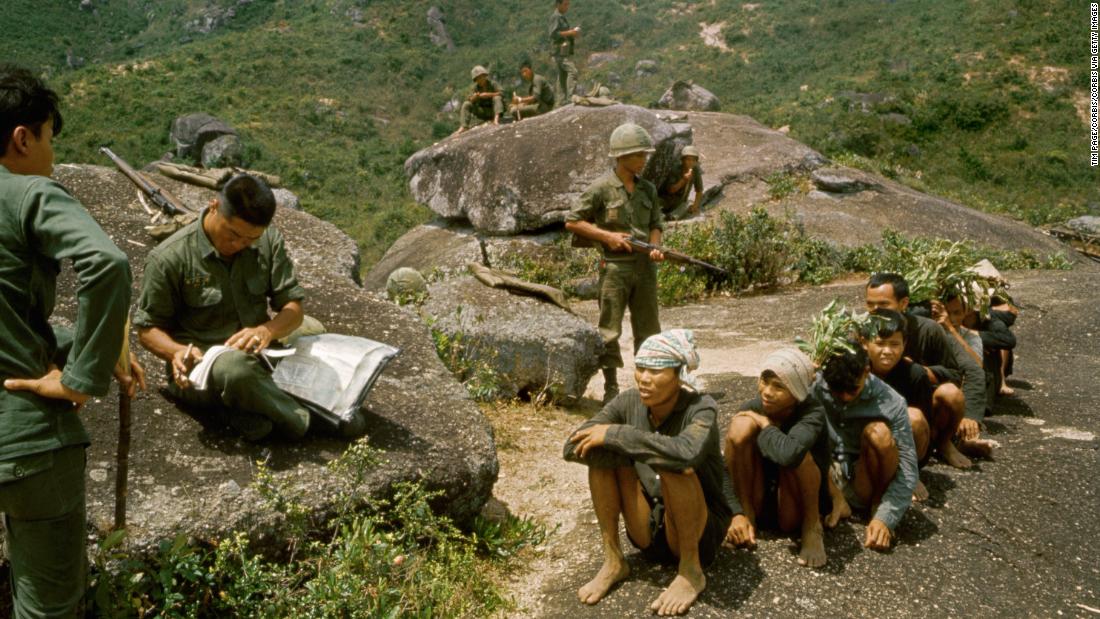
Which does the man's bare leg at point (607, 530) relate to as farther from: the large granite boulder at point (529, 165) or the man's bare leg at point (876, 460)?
the large granite boulder at point (529, 165)

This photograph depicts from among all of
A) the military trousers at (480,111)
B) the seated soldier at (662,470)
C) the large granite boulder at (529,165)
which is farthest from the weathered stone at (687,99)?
the seated soldier at (662,470)

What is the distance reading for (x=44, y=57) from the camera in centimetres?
3925

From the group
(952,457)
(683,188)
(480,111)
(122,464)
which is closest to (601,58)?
(480,111)

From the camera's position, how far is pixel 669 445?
10.6 ft

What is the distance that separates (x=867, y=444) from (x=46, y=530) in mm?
3165

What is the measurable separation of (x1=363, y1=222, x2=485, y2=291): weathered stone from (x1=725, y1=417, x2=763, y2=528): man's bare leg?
7.53m

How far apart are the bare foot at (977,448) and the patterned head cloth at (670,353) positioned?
2.15 metres

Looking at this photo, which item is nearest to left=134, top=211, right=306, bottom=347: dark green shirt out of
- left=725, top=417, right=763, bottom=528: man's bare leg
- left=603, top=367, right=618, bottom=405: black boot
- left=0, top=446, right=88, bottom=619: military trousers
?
left=0, top=446, right=88, bottom=619: military trousers

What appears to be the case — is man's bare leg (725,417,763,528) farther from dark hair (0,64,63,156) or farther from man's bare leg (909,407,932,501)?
dark hair (0,64,63,156)

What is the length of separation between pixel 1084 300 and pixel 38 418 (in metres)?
9.16

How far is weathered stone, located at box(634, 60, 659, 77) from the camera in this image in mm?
42344

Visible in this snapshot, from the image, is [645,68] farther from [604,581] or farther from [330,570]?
[330,570]

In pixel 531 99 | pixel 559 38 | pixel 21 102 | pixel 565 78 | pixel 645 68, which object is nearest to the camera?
pixel 21 102

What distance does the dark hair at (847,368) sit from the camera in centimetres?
381
